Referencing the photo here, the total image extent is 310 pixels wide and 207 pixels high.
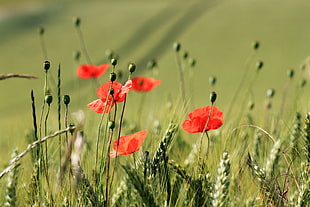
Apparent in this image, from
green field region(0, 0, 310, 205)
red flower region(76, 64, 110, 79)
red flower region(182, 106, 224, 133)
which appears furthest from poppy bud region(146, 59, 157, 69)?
green field region(0, 0, 310, 205)

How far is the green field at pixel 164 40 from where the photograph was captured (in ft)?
14.2

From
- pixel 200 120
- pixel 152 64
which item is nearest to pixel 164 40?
pixel 152 64

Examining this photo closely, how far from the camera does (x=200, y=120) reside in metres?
0.70

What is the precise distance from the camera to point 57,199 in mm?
610

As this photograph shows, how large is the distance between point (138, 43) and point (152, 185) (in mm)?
4920

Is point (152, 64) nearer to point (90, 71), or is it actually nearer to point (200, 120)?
point (90, 71)

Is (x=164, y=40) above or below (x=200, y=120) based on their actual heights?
below

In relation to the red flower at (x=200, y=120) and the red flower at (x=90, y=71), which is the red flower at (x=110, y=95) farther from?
the red flower at (x=90, y=71)

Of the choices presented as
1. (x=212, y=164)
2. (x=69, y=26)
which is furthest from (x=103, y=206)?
(x=69, y=26)

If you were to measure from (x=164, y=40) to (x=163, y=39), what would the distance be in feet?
0.15

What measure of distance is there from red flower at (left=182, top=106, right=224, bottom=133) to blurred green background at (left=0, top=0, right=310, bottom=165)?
2.86 metres

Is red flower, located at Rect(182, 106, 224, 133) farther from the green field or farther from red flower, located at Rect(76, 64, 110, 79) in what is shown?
the green field

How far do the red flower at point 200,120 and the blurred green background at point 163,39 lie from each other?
113 inches

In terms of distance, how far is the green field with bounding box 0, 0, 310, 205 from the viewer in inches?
171
